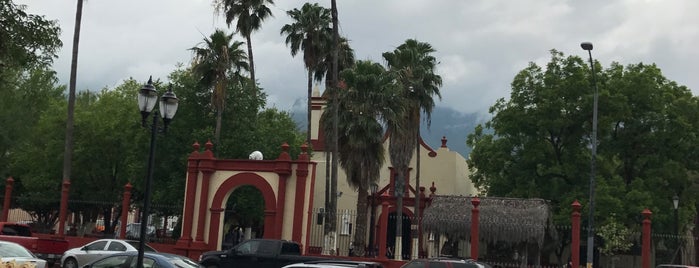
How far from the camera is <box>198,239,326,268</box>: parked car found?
2394 cm

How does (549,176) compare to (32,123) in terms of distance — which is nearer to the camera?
(549,176)

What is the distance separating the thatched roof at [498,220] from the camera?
99.1ft

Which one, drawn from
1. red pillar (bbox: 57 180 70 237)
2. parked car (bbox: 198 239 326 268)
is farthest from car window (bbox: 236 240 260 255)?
red pillar (bbox: 57 180 70 237)

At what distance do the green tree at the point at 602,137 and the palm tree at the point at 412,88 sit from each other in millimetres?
3953

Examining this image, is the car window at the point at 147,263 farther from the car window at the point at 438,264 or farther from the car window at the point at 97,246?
the car window at the point at 97,246

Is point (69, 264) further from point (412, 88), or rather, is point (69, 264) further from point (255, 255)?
point (412, 88)

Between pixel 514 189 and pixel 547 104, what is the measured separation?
4.53m

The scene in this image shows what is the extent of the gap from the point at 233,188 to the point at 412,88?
1191 centimetres

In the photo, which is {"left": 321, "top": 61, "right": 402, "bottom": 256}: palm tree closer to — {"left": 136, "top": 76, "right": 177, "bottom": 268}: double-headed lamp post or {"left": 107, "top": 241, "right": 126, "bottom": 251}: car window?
{"left": 107, "top": 241, "right": 126, "bottom": 251}: car window

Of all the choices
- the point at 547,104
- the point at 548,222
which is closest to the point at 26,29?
the point at 548,222

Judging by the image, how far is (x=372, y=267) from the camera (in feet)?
60.1

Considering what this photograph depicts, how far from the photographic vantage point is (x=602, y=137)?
3691cm

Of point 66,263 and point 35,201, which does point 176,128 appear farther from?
point 66,263

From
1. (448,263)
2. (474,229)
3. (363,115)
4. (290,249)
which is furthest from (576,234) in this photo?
(363,115)
